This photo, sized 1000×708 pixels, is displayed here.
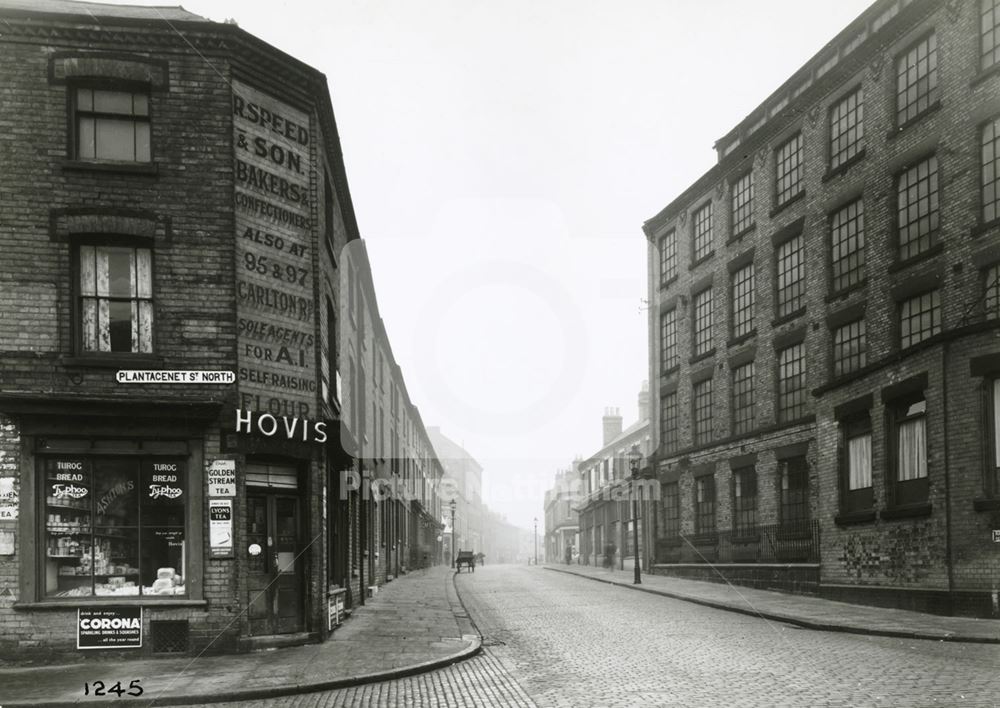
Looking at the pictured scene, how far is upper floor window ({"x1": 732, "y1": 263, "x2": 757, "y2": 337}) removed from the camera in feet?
102

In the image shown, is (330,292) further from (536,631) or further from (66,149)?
(536,631)

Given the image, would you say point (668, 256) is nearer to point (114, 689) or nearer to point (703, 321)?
point (703, 321)

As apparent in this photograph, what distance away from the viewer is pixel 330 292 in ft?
59.9

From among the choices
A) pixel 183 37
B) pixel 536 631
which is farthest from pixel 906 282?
pixel 183 37

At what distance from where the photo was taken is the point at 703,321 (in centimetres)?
3444

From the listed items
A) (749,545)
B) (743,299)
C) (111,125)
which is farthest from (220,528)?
(743,299)

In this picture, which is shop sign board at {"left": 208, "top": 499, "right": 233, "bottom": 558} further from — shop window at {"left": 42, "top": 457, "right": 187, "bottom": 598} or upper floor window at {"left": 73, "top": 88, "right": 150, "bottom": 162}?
upper floor window at {"left": 73, "top": 88, "right": 150, "bottom": 162}

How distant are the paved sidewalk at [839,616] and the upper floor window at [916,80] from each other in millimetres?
10840

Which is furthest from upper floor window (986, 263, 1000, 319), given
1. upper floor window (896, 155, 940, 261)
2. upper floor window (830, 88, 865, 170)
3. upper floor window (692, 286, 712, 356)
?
upper floor window (692, 286, 712, 356)

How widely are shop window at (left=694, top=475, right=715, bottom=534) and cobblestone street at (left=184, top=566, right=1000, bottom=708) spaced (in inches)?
591

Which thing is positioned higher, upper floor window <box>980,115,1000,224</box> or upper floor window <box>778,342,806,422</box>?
upper floor window <box>980,115,1000,224</box>

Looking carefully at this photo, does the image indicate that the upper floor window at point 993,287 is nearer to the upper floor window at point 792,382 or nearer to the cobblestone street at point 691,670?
the cobblestone street at point 691,670

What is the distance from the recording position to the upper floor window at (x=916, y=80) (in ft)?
69.8

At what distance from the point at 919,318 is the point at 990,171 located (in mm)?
3994
